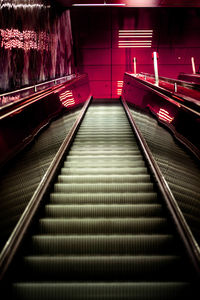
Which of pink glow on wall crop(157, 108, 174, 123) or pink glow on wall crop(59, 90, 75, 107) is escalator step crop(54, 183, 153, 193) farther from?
pink glow on wall crop(59, 90, 75, 107)

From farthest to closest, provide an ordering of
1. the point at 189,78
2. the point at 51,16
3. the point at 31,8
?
the point at 189,78
the point at 51,16
the point at 31,8

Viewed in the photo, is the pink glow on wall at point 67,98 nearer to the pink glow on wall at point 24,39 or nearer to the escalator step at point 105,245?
the pink glow on wall at point 24,39

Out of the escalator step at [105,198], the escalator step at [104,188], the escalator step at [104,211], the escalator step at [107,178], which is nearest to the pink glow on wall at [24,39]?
the escalator step at [107,178]

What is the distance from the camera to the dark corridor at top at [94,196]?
191cm

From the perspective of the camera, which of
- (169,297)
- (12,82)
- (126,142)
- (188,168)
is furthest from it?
(12,82)

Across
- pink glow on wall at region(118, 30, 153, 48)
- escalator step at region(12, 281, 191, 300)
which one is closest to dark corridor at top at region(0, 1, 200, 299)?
escalator step at region(12, 281, 191, 300)

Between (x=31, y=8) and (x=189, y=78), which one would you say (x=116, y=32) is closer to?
(x=189, y=78)

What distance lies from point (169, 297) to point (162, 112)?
397cm

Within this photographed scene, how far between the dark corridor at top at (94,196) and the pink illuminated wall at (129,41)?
6232mm

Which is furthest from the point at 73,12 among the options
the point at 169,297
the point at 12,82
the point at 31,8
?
the point at 169,297

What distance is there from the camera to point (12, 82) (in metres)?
4.79

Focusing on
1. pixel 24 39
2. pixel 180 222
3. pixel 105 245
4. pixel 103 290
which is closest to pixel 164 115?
pixel 180 222

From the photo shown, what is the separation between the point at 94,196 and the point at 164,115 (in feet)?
9.47

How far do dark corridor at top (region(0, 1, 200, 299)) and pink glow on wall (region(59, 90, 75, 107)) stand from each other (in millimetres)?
31
